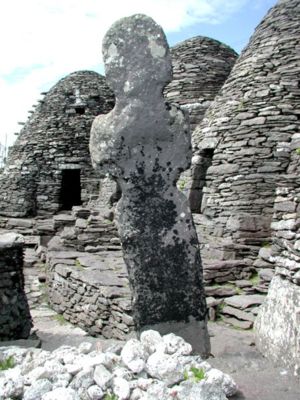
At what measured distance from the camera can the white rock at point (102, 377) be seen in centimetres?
263

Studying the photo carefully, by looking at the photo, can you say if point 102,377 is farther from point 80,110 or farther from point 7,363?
point 80,110

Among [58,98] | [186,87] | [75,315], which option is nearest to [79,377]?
[75,315]

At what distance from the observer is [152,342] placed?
311cm

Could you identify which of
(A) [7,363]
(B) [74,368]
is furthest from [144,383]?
(A) [7,363]

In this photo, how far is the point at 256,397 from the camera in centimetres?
294

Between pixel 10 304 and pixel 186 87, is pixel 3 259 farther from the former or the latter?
pixel 186 87

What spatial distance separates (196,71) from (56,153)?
7041mm

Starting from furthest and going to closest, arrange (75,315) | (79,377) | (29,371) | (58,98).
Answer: (58,98)
(75,315)
(29,371)
(79,377)

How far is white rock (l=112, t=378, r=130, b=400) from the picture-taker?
8.36ft

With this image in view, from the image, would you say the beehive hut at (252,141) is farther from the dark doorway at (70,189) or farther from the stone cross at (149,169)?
the dark doorway at (70,189)

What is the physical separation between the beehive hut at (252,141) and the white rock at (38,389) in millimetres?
6291

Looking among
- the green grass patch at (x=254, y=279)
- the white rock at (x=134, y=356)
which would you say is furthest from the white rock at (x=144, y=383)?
the green grass patch at (x=254, y=279)

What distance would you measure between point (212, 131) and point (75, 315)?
516 centimetres

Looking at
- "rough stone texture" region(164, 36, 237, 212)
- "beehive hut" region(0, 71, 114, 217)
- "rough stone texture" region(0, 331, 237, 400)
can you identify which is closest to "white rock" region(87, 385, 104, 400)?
"rough stone texture" region(0, 331, 237, 400)
